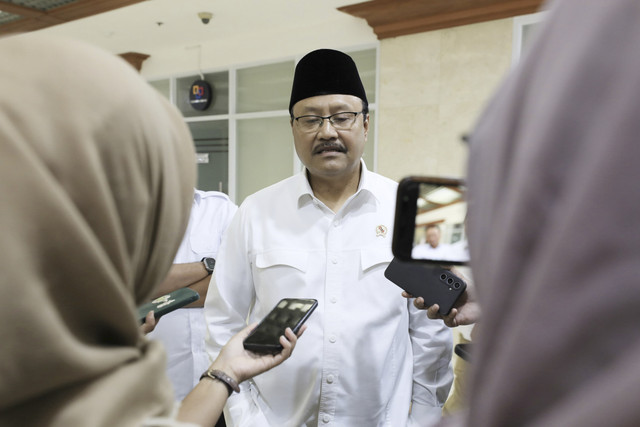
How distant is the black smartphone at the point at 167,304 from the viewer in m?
1.46

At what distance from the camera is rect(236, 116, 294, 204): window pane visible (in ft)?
21.7

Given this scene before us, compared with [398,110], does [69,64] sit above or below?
below

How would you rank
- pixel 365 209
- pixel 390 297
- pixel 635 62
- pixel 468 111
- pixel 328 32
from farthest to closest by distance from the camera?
pixel 328 32
pixel 468 111
pixel 365 209
pixel 390 297
pixel 635 62

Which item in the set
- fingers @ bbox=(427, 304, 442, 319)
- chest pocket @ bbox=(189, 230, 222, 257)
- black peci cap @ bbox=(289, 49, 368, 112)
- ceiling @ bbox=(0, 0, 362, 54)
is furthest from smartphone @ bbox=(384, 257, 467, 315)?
ceiling @ bbox=(0, 0, 362, 54)

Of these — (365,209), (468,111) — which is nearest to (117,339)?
(365,209)

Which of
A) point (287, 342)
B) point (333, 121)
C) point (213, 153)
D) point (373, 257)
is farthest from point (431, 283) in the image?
point (213, 153)

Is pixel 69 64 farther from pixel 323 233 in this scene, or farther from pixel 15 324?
pixel 323 233

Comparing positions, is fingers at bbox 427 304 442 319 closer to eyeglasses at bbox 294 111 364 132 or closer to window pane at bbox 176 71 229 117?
eyeglasses at bbox 294 111 364 132

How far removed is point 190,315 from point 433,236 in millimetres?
1840

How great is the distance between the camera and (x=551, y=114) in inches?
12.3

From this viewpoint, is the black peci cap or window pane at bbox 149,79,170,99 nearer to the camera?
the black peci cap

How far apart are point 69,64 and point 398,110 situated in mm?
4765

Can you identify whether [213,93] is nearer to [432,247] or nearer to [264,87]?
[264,87]

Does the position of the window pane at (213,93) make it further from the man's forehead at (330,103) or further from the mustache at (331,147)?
the mustache at (331,147)
